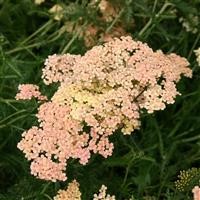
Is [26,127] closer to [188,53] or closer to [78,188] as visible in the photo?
[78,188]

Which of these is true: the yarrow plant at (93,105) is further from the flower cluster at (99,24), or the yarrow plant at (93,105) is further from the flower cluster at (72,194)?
the flower cluster at (99,24)

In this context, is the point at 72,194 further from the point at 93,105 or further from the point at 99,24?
the point at 99,24

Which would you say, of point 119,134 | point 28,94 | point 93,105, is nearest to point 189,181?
point 119,134

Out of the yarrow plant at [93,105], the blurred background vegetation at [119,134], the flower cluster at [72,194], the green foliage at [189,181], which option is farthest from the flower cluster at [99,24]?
the flower cluster at [72,194]

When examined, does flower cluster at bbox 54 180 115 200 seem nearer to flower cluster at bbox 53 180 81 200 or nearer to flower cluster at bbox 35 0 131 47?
flower cluster at bbox 53 180 81 200

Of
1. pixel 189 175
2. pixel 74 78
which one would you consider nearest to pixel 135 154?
pixel 189 175

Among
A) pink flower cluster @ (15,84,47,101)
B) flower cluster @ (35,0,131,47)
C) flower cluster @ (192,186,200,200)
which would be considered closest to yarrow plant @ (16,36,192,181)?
pink flower cluster @ (15,84,47,101)
